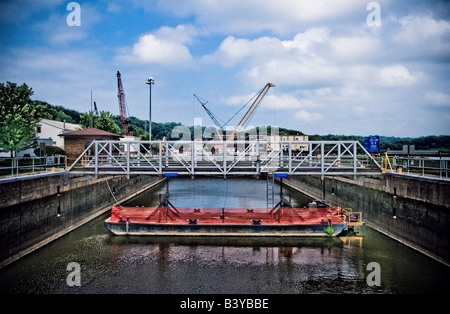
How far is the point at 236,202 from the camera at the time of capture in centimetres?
4009

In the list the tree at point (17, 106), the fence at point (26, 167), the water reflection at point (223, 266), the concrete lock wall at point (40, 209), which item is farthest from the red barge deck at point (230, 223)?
the tree at point (17, 106)

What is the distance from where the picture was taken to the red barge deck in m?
22.8

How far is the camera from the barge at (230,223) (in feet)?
74.6

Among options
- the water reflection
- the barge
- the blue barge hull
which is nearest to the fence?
the water reflection

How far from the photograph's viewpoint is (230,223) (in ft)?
75.8

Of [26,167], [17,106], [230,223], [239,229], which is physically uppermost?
[17,106]

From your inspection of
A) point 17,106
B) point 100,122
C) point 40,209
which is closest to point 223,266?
point 40,209

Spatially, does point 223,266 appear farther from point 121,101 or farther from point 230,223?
point 121,101

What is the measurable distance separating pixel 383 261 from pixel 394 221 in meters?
5.27

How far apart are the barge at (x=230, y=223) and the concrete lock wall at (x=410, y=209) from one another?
392 cm

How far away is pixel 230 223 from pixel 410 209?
12.9 metres
